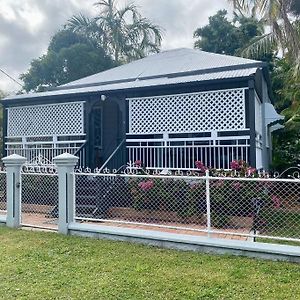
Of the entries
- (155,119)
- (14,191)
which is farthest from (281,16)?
(14,191)

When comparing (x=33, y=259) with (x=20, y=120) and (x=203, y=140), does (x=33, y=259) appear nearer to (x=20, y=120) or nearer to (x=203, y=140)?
(x=203, y=140)

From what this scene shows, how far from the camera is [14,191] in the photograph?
764 centimetres

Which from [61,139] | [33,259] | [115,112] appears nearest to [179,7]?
[115,112]

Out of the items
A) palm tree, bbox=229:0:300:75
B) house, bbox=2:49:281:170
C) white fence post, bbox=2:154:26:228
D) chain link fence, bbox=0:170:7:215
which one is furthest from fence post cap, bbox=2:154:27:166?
palm tree, bbox=229:0:300:75

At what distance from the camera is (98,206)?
848 centimetres

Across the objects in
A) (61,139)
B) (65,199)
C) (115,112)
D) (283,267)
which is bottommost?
(283,267)

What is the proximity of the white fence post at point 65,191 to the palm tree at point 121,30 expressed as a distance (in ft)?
68.0

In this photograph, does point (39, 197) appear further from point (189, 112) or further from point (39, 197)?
point (189, 112)

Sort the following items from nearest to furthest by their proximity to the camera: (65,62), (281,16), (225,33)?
(281,16), (225,33), (65,62)

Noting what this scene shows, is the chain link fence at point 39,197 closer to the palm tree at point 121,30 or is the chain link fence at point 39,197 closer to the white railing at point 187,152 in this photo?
the white railing at point 187,152

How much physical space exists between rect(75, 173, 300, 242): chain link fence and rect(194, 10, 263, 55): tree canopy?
715 inches

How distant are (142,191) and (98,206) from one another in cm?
122

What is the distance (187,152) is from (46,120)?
5.01 m

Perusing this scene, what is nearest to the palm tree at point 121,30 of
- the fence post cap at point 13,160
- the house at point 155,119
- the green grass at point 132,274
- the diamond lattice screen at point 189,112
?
the house at point 155,119
